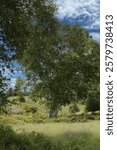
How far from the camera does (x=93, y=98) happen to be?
8331cm

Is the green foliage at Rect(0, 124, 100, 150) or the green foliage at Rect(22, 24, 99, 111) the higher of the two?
the green foliage at Rect(22, 24, 99, 111)

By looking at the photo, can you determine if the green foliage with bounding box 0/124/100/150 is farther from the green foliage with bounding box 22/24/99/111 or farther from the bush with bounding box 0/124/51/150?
the green foliage with bounding box 22/24/99/111

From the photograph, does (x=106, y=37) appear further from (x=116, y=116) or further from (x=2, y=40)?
(x=2, y=40)

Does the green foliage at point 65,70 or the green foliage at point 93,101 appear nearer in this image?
the green foliage at point 65,70

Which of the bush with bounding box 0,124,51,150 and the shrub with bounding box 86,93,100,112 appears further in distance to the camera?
the shrub with bounding box 86,93,100,112

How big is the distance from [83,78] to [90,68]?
2210 millimetres

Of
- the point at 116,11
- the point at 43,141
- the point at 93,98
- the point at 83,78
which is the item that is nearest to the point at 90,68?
the point at 83,78

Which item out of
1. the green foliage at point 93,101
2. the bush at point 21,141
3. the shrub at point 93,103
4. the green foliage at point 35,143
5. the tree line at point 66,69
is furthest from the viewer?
the shrub at point 93,103

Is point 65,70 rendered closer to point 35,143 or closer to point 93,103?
point 93,103

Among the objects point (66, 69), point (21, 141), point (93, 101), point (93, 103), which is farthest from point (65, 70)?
point (21, 141)

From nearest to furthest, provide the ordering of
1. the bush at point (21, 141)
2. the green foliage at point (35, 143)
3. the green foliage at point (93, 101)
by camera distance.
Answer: the bush at point (21, 141)
the green foliage at point (35, 143)
the green foliage at point (93, 101)

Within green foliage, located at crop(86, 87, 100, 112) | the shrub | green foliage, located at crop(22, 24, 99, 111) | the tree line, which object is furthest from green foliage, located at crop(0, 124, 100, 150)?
the shrub

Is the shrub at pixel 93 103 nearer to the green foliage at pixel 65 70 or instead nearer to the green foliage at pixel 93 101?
the green foliage at pixel 93 101

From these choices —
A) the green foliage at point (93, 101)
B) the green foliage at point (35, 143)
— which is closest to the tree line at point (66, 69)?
the green foliage at point (93, 101)
